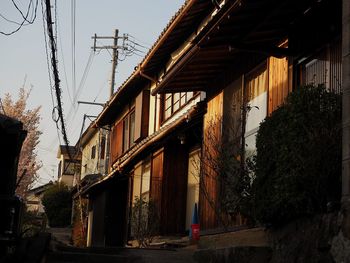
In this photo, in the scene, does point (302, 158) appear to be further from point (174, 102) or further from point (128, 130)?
point (128, 130)

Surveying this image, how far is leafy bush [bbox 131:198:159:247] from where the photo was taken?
17.9 metres

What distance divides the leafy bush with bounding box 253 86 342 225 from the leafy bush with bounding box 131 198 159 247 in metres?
9.81

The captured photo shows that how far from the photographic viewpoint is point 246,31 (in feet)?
34.1

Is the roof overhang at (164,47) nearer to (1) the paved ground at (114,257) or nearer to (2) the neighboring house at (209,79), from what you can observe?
(2) the neighboring house at (209,79)

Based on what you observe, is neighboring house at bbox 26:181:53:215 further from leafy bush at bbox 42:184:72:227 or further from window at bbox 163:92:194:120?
window at bbox 163:92:194:120

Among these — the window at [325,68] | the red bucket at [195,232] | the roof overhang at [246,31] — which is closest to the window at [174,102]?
the red bucket at [195,232]

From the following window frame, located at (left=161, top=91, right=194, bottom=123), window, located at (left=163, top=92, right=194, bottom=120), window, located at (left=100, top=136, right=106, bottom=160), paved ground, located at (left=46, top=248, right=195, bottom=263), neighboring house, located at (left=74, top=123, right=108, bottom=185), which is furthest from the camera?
window, located at (left=100, top=136, right=106, bottom=160)

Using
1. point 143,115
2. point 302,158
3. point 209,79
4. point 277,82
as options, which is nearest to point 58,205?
point 143,115

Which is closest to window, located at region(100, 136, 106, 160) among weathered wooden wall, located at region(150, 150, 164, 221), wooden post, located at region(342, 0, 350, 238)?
weathered wooden wall, located at region(150, 150, 164, 221)

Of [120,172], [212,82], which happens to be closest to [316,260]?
[212,82]

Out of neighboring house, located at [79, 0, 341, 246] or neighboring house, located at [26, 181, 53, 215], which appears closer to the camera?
neighboring house, located at [79, 0, 341, 246]

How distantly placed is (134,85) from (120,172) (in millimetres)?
3138

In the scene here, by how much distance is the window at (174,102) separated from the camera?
1849 cm

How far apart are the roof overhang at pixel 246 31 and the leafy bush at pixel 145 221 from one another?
6314 mm
